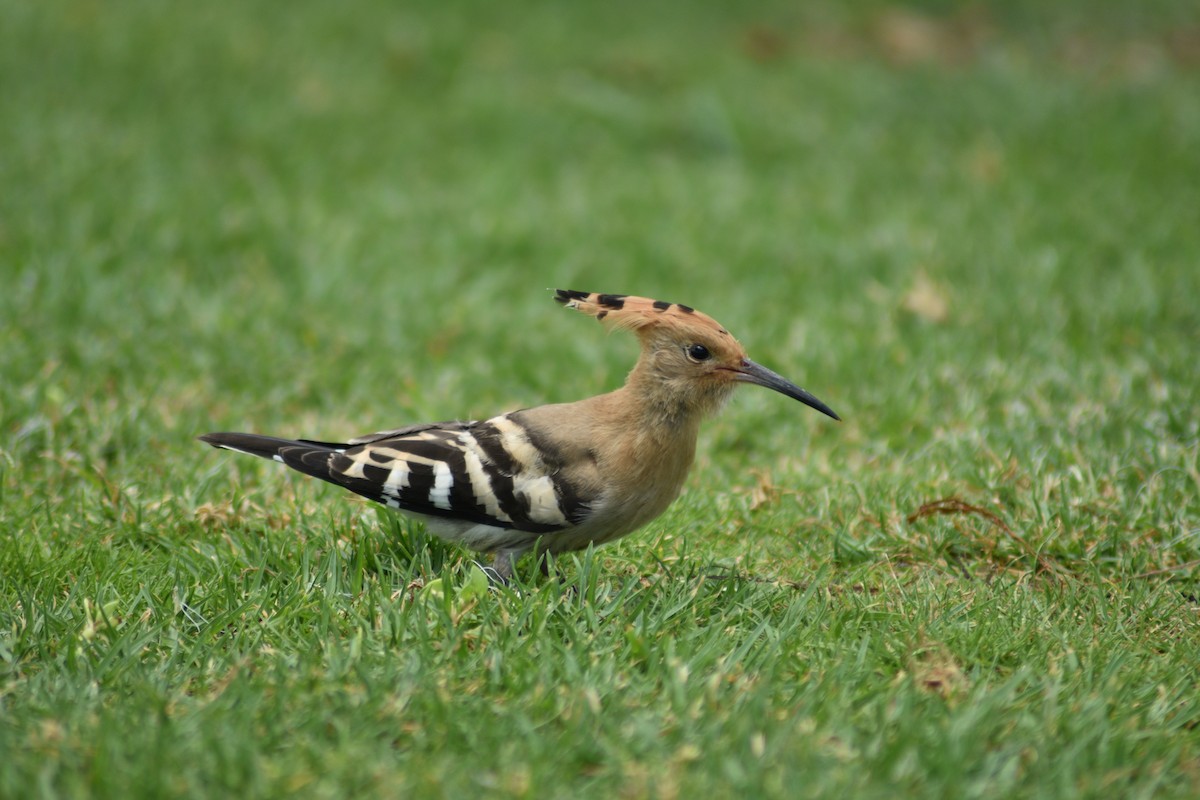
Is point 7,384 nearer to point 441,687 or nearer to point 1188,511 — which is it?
point 441,687

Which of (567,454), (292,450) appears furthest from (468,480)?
(292,450)

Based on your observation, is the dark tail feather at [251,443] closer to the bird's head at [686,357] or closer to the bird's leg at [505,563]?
the bird's leg at [505,563]

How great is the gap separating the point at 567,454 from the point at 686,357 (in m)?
0.47

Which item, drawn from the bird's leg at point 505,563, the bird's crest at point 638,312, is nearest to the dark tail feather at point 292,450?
the bird's leg at point 505,563

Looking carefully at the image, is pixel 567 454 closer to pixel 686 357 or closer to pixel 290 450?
pixel 686 357

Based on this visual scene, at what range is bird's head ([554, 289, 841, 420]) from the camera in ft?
12.3

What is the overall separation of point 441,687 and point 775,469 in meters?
2.15

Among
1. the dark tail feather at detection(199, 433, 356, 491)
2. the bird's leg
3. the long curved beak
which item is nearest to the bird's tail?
the dark tail feather at detection(199, 433, 356, 491)

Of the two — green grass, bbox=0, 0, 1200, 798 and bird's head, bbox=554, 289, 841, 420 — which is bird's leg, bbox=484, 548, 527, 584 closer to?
green grass, bbox=0, 0, 1200, 798

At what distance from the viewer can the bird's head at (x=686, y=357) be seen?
12.3 ft

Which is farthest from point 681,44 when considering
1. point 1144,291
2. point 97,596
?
point 97,596

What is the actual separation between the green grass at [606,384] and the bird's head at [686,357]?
52 cm

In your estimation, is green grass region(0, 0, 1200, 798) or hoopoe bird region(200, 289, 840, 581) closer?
green grass region(0, 0, 1200, 798)

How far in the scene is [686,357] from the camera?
3754mm
